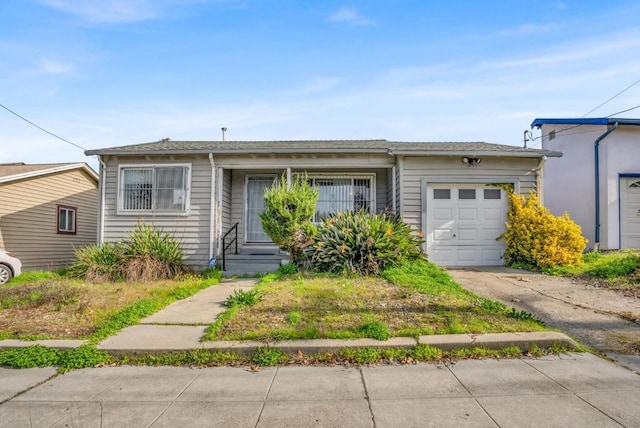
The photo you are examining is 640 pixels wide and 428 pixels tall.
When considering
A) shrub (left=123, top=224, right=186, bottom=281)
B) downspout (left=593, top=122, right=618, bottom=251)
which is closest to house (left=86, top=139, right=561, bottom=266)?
shrub (left=123, top=224, right=186, bottom=281)

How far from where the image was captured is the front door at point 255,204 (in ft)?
35.6

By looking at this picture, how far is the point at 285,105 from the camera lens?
38.0 ft

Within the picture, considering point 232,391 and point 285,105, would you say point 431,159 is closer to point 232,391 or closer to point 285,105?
point 285,105

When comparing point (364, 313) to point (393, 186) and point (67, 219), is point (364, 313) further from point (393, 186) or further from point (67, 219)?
point (67, 219)

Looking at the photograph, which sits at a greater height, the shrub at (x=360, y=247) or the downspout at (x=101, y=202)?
the downspout at (x=101, y=202)

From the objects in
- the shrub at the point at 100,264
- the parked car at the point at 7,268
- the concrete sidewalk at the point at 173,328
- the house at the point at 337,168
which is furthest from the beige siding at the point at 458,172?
the parked car at the point at 7,268

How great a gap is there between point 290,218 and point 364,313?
11.2 ft

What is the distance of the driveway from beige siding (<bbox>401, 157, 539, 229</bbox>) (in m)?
2.54

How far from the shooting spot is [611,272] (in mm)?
7215

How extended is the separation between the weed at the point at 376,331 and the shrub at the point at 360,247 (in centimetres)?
301

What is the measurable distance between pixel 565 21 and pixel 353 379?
1024 centimetres

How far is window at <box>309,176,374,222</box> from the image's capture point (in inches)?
420

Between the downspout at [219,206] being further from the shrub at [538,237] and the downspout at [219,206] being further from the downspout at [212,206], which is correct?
the shrub at [538,237]

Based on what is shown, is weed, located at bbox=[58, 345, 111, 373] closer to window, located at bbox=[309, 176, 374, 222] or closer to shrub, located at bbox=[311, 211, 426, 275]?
shrub, located at bbox=[311, 211, 426, 275]
